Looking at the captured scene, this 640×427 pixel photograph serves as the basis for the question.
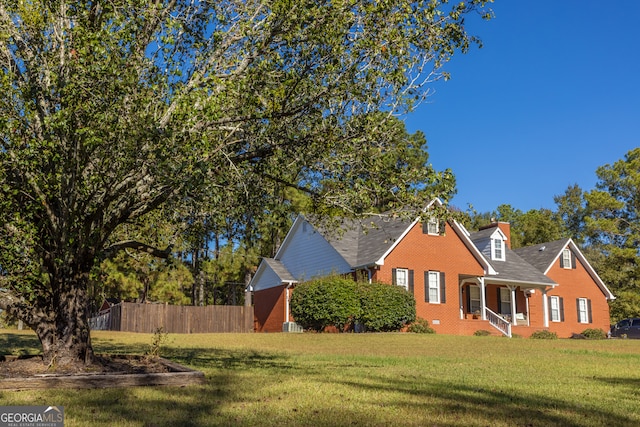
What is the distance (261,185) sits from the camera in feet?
39.8

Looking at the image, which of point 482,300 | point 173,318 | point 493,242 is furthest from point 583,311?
point 173,318

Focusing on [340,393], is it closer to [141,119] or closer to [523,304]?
[141,119]

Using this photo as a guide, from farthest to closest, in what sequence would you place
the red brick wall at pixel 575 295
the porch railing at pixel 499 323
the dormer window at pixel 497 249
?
the red brick wall at pixel 575 295 < the dormer window at pixel 497 249 < the porch railing at pixel 499 323

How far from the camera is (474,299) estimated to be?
124 feet

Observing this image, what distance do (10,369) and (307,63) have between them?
6.94m

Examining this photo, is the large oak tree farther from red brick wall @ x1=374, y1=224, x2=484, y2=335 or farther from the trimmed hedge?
red brick wall @ x1=374, y1=224, x2=484, y2=335

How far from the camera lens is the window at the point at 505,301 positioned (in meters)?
40.0

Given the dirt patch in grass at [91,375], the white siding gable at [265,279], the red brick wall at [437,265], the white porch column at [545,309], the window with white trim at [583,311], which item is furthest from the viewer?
the window with white trim at [583,311]

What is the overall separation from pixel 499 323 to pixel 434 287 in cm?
535

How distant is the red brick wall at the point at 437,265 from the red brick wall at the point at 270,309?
24.8ft

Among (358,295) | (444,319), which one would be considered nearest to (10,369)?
(358,295)

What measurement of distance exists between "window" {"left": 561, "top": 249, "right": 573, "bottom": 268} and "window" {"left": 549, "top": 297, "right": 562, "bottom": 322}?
2.57m

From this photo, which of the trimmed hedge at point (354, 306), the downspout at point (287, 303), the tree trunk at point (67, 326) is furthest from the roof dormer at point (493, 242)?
the tree trunk at point (67, 326)

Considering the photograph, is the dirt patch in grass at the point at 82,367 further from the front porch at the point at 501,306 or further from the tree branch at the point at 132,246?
the front porch at the point at 501,306
